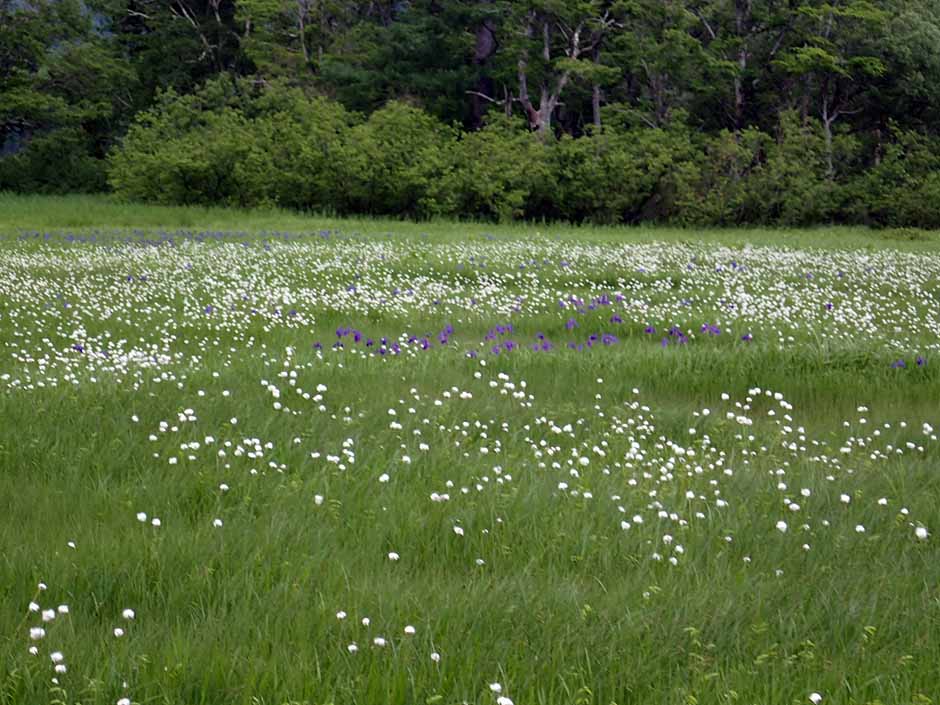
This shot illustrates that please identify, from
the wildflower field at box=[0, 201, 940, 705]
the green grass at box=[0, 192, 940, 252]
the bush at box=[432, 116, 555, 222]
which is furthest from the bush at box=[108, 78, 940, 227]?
the wildflower field at box=[0, 201, 940, 705]

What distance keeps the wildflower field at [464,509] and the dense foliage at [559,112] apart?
19.9 m

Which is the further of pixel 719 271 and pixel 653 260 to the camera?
pixel 653 260

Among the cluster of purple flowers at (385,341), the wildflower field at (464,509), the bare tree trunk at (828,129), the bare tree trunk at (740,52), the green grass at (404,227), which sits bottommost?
the wildflower field at (464,509)

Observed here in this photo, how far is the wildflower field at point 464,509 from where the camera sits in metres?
3.17

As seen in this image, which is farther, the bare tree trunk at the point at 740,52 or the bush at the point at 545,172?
the bare tree trunk at the point at 740,52

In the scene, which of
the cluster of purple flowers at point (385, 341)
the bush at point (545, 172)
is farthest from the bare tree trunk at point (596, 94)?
the cluster of purple flowers at point (385, 341)

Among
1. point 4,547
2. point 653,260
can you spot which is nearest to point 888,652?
point 4,547

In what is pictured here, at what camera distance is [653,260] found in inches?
643

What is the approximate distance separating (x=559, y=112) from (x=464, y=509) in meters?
36.6

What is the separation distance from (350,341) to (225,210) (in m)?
21.1

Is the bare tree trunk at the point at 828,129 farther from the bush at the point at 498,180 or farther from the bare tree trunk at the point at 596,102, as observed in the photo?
the bush at the point at 498,180

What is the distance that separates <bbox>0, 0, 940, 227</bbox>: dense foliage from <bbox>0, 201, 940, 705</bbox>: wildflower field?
19882 mm

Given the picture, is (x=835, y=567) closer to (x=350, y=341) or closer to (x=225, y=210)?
(x=350, y=341)

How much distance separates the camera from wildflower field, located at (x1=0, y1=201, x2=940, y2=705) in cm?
317
